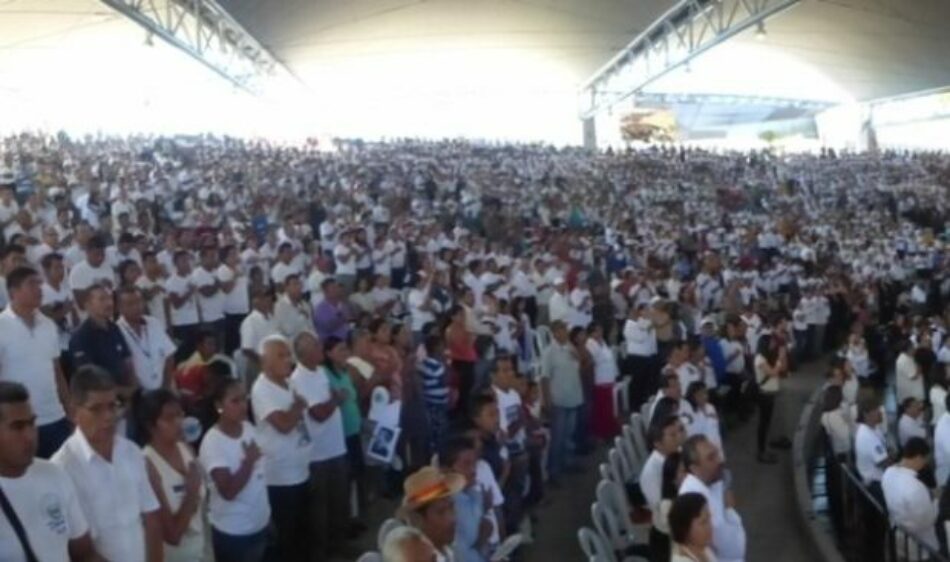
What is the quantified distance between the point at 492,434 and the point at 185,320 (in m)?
4.46

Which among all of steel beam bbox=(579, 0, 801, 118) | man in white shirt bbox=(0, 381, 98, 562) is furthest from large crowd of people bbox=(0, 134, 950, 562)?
steel beam bbox=(579, 0, 801, 118)

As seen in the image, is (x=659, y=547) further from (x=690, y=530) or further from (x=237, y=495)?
(x=237, y=495)

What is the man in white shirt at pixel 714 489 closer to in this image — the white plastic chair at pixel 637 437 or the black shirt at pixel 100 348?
the white plastic chair at pixel 637 437

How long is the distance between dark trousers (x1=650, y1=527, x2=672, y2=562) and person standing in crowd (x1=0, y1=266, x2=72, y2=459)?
350 cm

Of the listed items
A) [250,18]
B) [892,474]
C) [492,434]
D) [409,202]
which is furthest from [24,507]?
[250,18]

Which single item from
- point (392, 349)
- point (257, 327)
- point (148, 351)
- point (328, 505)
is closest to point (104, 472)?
point (148, 351)

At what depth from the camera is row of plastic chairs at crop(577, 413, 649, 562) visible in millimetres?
6387

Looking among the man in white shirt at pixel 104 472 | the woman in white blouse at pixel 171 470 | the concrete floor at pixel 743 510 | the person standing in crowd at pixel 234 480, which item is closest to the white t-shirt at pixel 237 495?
the person standing in crowd at pixel 234 480

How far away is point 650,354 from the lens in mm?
12562

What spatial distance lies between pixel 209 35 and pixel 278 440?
2570 cm

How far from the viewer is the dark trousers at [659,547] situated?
7.41 m

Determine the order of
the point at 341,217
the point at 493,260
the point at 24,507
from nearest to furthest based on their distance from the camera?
the point at 24,507
the point at 493,260
the point at 341,217

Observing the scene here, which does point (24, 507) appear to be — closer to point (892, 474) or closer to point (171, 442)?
point (171, 442)

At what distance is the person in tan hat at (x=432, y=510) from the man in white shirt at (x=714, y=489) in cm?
169
